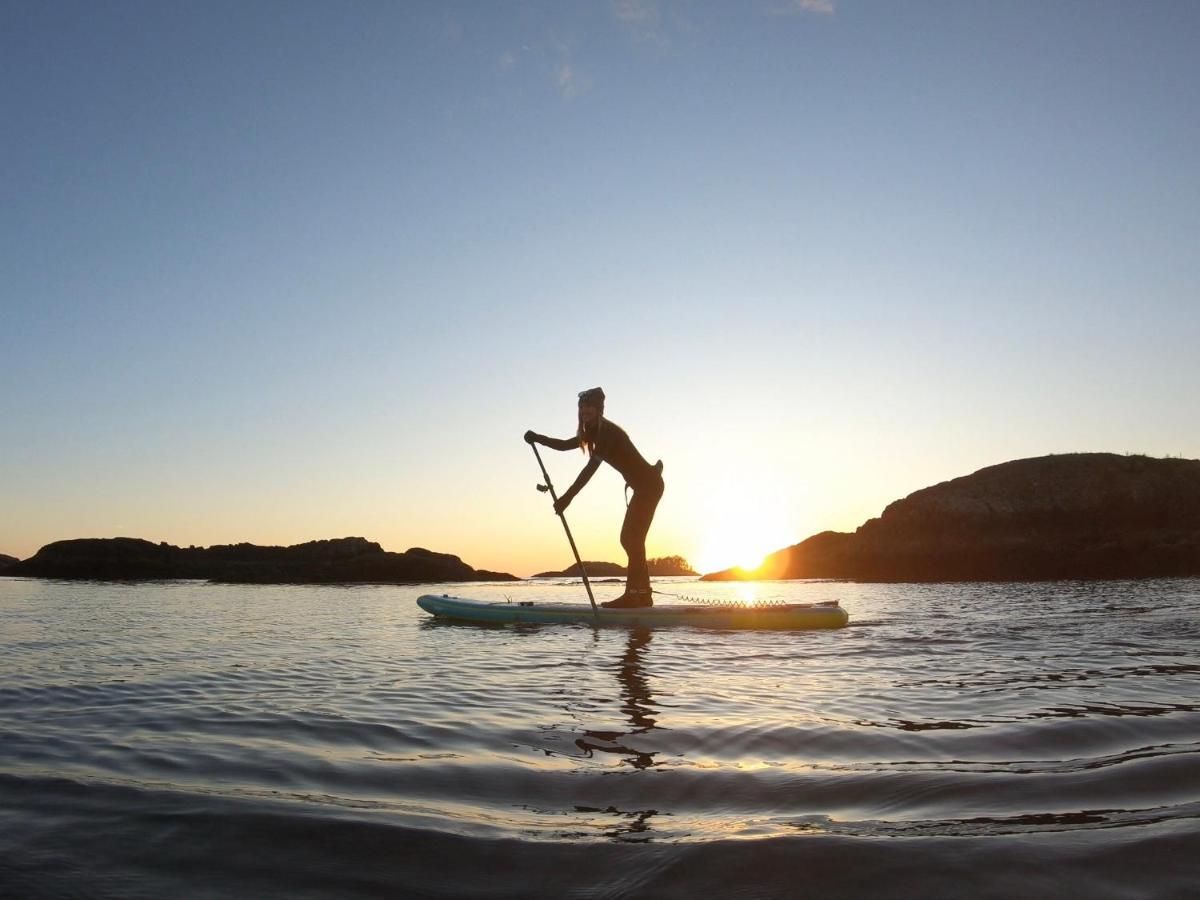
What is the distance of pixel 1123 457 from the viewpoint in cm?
5447

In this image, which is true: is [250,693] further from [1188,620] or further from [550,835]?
[1188,620]

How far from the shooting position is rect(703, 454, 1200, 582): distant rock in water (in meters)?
45.7

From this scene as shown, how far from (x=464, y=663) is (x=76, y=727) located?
4173 mm

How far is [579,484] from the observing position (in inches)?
551

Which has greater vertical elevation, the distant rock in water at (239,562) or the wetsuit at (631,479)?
the wetsuit at (631,479)

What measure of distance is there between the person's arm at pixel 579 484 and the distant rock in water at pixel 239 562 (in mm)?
55672

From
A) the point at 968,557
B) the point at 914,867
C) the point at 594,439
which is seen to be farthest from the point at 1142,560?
the point at 914,867

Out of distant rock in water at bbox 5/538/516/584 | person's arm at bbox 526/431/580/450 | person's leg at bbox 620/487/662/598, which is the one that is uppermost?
person's arm at bbox 526/431/580/450

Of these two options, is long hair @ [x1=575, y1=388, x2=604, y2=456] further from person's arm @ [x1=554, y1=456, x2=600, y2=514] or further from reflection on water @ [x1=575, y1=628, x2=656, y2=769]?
reflection on water @ [x1=575, y1=628, x2=656, y2=769]

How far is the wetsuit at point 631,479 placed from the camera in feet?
45.6

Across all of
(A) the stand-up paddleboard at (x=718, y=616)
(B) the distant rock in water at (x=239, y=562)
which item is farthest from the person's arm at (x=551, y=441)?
(B) the distant rock in water at (x=239, y=562)

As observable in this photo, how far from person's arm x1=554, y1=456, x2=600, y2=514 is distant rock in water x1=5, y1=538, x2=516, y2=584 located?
183 ft

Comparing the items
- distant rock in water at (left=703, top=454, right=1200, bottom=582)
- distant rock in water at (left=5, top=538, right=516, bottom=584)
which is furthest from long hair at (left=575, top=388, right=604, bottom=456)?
distant rock in water at (left=5, top=538, right=516, bottom=584)

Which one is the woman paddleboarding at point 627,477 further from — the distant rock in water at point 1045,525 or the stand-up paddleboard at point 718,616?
the distant rock in water at point 1045,525
